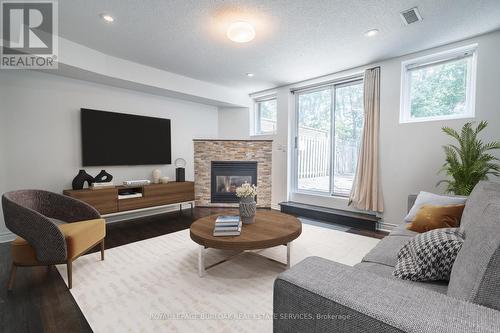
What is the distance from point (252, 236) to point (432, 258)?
1.27m

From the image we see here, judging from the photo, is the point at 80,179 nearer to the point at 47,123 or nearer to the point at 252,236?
the point at 47,123

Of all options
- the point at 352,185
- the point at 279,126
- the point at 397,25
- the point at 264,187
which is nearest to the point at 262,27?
the point at 397,25

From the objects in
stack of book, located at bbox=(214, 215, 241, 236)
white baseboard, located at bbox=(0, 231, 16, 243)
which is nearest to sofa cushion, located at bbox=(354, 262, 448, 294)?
stack of book, located at bbox=(214, 215, 241, 236)

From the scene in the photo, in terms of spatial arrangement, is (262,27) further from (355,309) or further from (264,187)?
(264,187)

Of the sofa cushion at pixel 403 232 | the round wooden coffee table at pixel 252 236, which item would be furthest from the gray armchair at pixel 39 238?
the sofa cushion at pixel 403 232

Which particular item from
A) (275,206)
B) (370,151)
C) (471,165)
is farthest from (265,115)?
(471,165)

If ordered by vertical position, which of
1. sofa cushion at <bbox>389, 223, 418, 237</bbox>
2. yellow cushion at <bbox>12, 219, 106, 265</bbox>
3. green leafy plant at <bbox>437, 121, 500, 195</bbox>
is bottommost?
yellow cushion at <bbox>12, 219, 106, 265</bbox>

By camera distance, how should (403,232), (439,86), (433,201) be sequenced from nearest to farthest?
(403,232) < (433,201) < (439,86)

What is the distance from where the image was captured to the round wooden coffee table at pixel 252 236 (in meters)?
1.94

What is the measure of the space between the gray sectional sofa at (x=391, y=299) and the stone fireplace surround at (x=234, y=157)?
4.00 m

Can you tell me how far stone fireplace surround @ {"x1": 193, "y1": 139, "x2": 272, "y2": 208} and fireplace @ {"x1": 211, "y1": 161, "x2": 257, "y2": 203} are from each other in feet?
0.28

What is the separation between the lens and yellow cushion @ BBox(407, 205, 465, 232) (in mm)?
1884

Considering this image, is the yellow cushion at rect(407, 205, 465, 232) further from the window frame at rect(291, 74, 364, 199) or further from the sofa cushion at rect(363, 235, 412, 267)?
the window frame at rect(291, 74, 364, 199)

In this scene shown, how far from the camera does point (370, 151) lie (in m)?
3.64
